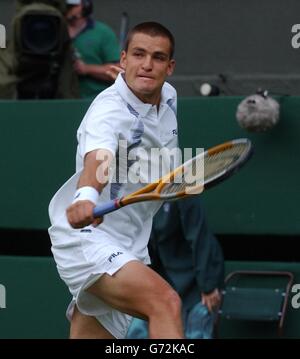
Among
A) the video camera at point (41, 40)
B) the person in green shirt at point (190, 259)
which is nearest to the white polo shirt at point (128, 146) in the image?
the person in green shirt at point (190, 259)

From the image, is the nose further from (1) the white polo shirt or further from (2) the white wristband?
(2) the white wristband

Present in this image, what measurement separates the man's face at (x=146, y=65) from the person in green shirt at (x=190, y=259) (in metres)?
1.89

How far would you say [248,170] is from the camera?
8.59 m

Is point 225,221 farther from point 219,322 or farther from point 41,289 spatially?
point 41,289

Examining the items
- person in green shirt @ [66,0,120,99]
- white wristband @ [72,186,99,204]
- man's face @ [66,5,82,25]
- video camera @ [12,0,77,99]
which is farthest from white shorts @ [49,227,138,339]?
man's face @ [66,5,82,25]

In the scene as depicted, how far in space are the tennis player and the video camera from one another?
234cm

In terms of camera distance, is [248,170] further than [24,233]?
No

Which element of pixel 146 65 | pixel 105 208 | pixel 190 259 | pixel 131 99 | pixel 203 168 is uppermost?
pixel 146 65

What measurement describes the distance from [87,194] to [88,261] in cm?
56

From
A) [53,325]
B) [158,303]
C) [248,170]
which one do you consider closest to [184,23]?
[248,170]

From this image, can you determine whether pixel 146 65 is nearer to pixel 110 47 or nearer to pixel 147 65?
pixel 147 65

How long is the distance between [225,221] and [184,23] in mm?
1996

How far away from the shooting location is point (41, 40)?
880 centimetres

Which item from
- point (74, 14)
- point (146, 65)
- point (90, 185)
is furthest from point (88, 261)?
point (74, 14)
